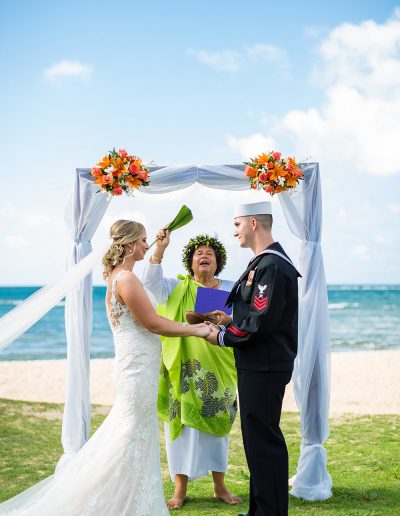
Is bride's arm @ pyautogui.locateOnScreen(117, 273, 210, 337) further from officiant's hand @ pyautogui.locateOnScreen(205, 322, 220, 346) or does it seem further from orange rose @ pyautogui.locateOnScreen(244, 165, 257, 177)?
orange rose @ pyautogui.locateOnScreen(244, 165, 257, 177)

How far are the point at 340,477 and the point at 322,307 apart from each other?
1.83 meters

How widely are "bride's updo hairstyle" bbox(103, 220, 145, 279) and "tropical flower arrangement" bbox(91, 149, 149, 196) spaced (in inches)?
33.7

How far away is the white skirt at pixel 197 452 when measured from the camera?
5.25 meters

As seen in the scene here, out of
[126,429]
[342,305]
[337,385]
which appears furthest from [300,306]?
[342,305]

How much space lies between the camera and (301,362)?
5.70m

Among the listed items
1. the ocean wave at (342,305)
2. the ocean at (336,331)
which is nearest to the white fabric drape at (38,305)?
the ocean at (336,331)

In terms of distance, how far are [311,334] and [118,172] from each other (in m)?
2.22

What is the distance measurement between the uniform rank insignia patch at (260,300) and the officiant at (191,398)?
1147 millimetres

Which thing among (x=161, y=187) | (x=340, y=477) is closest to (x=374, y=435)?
(x=340, y=477)

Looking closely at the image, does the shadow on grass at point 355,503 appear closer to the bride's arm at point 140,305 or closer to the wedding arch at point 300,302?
the wedding arch at point 300,302

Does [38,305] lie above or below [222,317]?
above

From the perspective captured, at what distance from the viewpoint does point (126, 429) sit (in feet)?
14.2

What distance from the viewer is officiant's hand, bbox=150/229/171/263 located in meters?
5.18

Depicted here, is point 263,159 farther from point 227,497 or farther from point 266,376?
point 227,497
